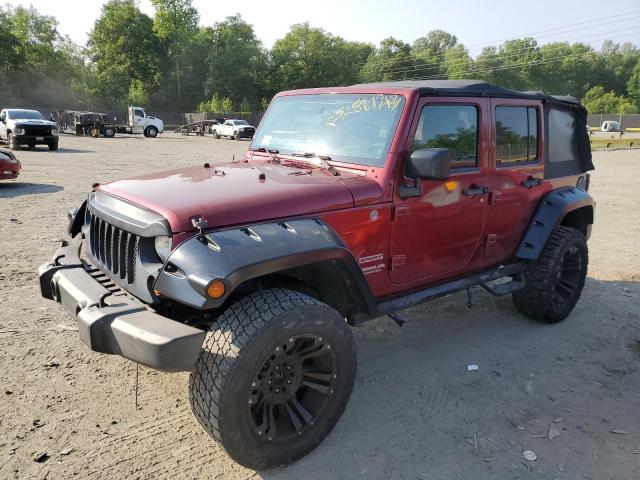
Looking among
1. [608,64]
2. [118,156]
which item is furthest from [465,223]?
[608,64]

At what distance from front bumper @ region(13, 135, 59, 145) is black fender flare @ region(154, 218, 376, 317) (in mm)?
21793

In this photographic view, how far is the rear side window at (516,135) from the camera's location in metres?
3.96

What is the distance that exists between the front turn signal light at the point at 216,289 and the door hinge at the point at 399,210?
134 cm

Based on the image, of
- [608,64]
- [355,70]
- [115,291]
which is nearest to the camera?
[115,291]

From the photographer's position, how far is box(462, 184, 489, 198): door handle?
12.0ft

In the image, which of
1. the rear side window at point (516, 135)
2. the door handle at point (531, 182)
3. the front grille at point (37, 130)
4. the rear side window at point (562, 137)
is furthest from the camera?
the front grille at point (37, 130)

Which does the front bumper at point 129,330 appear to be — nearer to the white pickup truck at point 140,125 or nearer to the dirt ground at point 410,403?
the dirt ground at point 410,403

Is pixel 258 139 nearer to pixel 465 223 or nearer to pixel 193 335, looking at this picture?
pixel 465 223

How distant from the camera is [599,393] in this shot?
3.50 metres

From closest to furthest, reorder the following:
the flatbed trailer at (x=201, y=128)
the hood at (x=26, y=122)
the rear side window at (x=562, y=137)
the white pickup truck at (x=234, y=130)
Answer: the rear side window at (x=562, y=137)
the hood at (x=26, y=122)
the white pickup truck at (x=234, y=130)
the flatbed trailer at (x=201, y=128)

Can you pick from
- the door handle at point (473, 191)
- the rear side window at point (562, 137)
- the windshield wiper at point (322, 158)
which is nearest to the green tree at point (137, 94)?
the rear side window at point (562, 137)

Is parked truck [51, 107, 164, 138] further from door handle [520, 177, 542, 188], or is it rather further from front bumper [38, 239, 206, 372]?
front bumper [38, 239, 206, 372]

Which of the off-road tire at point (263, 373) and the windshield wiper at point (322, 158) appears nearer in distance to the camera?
the off-road tire at point (263, 373)

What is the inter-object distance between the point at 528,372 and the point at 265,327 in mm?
2306
